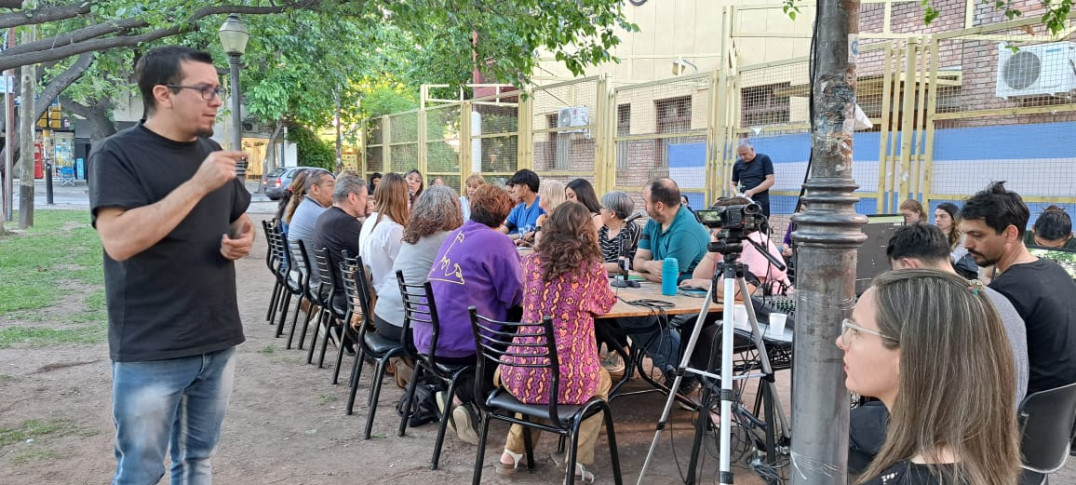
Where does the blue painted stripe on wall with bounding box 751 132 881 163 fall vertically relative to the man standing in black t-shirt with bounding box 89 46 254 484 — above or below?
above

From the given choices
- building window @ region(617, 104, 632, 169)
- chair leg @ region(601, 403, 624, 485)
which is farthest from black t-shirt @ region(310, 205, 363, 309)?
building window @ region(617, 104, 632, 169)

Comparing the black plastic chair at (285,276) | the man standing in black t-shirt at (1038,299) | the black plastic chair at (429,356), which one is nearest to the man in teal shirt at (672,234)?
the black plastic chair at (429,356)

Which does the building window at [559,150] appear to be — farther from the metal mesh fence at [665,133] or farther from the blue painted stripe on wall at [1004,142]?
the blue painted stripe on wall at [1004,142]

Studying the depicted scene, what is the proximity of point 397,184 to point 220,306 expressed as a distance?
3299 millimetres

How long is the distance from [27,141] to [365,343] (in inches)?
602

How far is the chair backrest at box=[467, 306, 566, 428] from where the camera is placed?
130 inches

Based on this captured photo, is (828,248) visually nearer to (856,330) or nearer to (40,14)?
(856,330)

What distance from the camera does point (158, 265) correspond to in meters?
2.32

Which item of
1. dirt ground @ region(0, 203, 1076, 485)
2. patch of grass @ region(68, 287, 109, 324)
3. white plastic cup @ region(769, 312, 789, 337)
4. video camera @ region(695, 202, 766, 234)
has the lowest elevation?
dirt ground @ region(0, 203, 1076, 485)

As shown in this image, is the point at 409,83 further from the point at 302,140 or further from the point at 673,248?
the point at 673,248

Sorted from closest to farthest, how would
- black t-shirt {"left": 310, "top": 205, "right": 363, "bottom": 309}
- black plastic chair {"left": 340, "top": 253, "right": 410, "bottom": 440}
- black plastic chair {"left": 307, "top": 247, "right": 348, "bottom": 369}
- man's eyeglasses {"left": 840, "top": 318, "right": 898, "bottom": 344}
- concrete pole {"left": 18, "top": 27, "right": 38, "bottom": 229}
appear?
man's eyeglasses {"left": 840, "top": 318, "right": 898, "bottom": 344} < black plastic chair {"left": 340, "top": 253, "right": 410, "bottom": 440} < black plastic chair {"left": 307, "top": 247, "right": 348, "bottom": 369} < black t-shirt {"left": 310, "top": 205, "right": 363, "bottom": 309} < concrete pole {"left": 18, "top": 27, "right": 38, "bottom": 229}

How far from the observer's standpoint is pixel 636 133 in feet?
34.7

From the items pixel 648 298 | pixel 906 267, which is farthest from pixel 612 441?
pixel 906 267

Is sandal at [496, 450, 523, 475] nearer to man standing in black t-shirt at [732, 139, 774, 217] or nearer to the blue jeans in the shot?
the blue jeans
